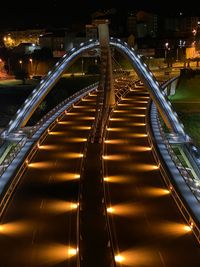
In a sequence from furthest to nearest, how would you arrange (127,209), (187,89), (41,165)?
1. (187,89)
2. (41,165)
3. (127,209)

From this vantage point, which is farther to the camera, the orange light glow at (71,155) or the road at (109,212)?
the orange light glow at (71,155)

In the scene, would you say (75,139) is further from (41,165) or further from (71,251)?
(71,251)

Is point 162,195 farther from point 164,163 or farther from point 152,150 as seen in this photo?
point 152,150

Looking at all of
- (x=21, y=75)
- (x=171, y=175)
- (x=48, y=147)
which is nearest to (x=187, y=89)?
(x=21, y=75)

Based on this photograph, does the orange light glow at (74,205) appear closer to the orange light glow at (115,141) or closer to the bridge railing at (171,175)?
the bridge railing at (171,175)

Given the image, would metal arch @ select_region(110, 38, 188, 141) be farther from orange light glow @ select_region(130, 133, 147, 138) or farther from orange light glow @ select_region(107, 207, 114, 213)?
orange light glow @ select_region(107, 207, 114, 213)

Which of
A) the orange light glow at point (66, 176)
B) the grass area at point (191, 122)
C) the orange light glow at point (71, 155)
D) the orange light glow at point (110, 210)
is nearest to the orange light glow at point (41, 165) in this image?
the orange light glow at point (66, 176)

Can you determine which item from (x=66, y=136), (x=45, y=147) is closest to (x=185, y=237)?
(x=45, y=147)
